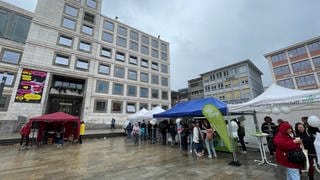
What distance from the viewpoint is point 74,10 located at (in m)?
25.4

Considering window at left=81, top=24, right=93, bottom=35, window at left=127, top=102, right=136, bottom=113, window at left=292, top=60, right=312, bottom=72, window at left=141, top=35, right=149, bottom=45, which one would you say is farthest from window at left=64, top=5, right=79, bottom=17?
window at left=292, top=60, right=312, bottom=72

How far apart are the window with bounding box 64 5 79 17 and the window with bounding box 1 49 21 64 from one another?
973 centimetres

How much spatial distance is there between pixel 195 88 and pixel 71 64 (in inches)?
1543

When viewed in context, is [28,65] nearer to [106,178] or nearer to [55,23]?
[55,23]

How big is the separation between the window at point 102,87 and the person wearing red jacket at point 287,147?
25128 millimetres

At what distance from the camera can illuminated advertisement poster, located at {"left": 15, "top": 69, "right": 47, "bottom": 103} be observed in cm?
1852

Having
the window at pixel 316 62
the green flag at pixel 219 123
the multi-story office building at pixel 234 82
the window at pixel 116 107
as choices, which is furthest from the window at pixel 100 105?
the window at pixel 316 62

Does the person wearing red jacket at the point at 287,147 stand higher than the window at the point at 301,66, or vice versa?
the window at the point at 301,66

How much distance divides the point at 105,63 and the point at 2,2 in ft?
54.4

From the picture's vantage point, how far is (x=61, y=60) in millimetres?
22328

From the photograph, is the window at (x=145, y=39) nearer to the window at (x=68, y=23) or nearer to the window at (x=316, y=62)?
the window at (x=68, y=23)

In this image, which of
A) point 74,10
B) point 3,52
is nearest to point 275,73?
point 74,10

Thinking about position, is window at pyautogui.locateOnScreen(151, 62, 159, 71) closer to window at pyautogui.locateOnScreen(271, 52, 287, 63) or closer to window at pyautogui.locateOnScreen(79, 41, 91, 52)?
window at pyautogui.locateOnScreen(79, 41, 91, 52)

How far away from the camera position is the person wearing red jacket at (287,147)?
10.0 feet
